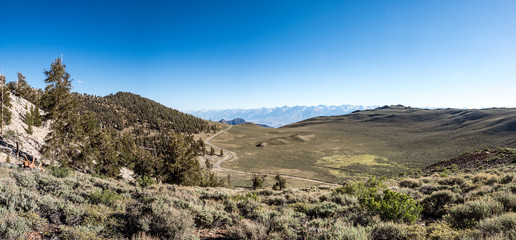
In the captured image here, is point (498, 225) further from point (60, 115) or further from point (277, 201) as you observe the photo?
point (60, 115)

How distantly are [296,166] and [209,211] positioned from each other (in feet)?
189

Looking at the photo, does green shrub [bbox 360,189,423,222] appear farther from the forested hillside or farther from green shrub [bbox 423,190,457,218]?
the forested hillside

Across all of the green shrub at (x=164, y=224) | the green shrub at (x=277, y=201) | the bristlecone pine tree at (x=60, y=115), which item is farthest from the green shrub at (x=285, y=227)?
the bristlecone pine tree at (x=60, y=115)

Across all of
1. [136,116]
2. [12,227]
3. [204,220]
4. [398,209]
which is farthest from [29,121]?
[136,116]

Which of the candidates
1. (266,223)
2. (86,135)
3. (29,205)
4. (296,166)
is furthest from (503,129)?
(86,135)

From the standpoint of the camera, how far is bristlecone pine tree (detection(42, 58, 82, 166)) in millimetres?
26500

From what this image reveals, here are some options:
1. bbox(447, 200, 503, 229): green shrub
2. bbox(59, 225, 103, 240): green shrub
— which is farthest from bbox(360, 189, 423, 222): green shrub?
bbox(59, 225, 103, 240): green shrub

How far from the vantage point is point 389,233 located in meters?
5.45

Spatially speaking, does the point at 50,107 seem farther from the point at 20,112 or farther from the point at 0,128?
the point at 20,112

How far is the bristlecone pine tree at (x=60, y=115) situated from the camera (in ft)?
86.9

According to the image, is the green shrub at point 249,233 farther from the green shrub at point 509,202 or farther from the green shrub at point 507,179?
the green shrub at point 507,179

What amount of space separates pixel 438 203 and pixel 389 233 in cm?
563

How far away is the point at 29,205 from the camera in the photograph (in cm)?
594

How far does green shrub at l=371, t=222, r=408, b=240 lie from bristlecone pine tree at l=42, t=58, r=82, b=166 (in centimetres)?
3468
